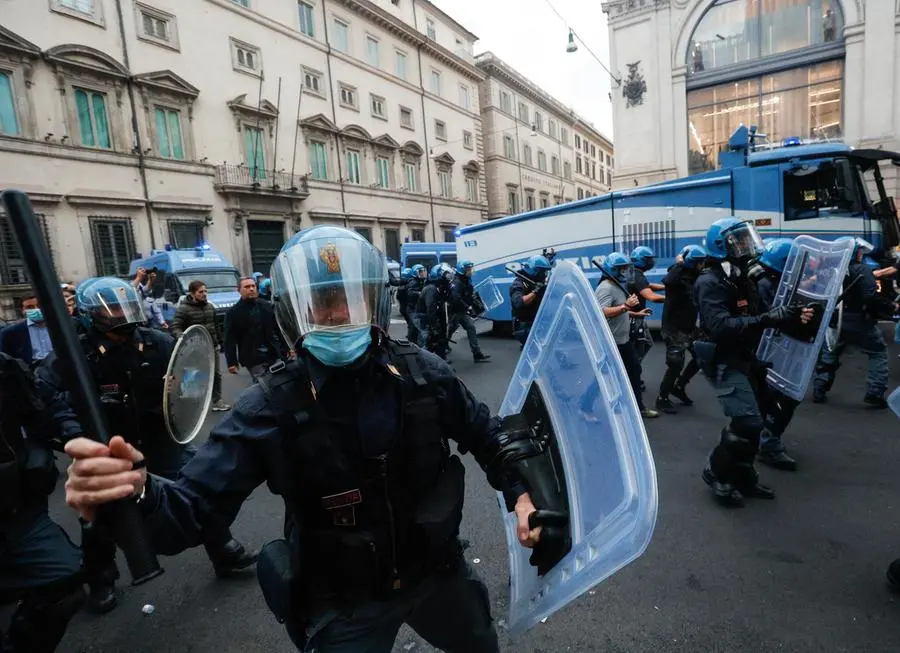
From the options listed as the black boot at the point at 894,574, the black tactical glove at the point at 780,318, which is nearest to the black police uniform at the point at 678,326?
the black tactical glove at the point at 780,318

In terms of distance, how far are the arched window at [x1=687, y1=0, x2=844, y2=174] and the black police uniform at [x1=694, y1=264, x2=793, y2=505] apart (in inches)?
661

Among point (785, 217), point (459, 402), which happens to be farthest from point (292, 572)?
point (785, 217)

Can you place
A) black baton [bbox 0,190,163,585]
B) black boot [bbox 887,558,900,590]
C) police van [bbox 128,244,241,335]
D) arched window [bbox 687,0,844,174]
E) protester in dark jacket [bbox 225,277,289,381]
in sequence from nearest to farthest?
black baton [bbox 0,190,163,585] < black boot [bbox 887,558,900,590] < protester in dark jacket [bbox 225,277,289,381] < police van [bbox 128,244,241,335] < arched window [bbox 687,0,844,174]

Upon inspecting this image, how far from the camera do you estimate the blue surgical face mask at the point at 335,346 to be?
134cm

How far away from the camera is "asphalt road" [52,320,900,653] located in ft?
7.37

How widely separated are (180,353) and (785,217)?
8.36m

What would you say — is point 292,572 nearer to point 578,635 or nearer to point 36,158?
point 578,635

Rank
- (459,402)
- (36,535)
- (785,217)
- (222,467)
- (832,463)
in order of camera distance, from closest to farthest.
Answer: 1. (222,467)
2. (459,402)
3. (36,535)
4. (832,463)
5. (785,217)

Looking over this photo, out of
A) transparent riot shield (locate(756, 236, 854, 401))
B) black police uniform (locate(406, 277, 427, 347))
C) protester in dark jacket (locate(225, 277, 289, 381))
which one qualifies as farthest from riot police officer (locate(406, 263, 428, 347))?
transparent riot shield (locate(756, 236, 854, 401))

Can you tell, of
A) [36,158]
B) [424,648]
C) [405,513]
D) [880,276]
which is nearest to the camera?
[405,513]

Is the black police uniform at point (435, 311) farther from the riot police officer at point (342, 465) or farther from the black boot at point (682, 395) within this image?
the riot police officer at point (342, 465)

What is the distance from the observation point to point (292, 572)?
136 centimetres

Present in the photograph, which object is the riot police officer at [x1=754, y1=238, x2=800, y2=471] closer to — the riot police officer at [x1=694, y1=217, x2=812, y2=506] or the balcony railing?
the riot police officer at [x1=694, y1=217, x2=812, y2=506]

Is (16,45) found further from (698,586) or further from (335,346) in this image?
(698,586)
